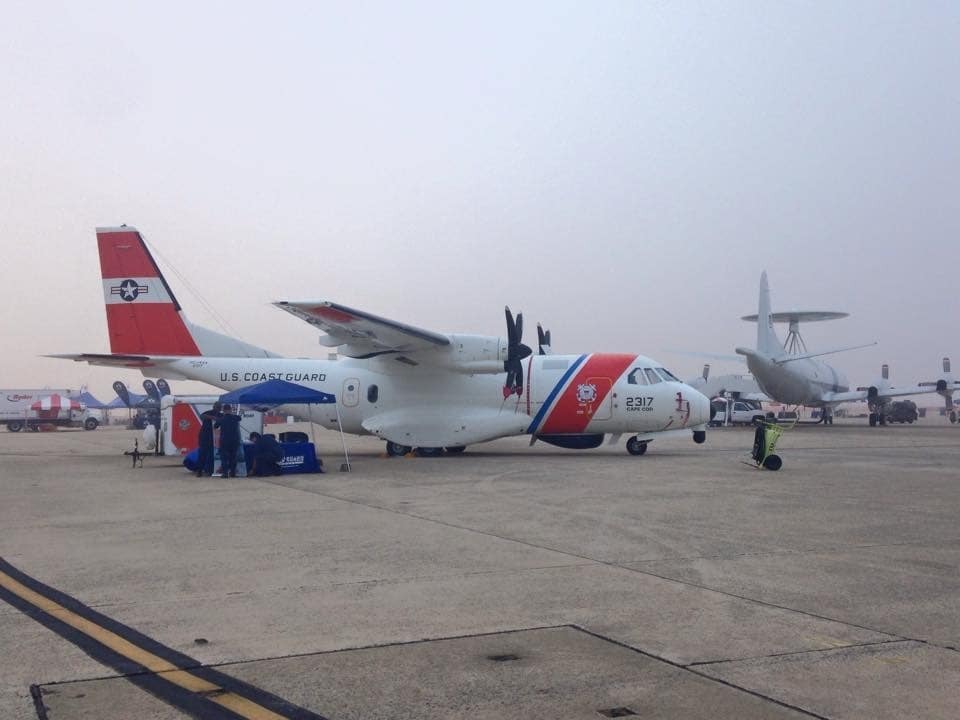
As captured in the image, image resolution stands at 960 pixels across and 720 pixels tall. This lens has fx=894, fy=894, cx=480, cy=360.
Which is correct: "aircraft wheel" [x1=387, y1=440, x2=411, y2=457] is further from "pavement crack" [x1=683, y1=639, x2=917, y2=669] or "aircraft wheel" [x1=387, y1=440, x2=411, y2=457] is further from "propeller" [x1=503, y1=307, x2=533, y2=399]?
"pavement crack" [x1=683, y1=639, x2=917, y2=669]

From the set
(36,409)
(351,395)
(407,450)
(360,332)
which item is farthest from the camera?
(36,409)

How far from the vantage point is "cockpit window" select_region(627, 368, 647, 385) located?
2298cm

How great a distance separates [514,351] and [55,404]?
5367 cm

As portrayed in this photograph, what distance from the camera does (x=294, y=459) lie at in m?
19.2

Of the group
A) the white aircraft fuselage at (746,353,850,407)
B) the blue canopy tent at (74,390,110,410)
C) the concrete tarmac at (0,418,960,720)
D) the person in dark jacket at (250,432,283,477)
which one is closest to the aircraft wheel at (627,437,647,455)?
the concrete tarmac at (0,418,960,720)

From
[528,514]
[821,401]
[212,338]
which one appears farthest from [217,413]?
[821,401]

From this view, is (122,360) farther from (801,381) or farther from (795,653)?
(801,381)

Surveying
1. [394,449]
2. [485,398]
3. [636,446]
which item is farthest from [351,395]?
[636,446]

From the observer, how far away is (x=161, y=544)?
32.1 ft

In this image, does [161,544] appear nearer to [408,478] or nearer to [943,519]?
[408,478]

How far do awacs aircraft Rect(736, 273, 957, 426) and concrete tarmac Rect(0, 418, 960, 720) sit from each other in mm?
31607

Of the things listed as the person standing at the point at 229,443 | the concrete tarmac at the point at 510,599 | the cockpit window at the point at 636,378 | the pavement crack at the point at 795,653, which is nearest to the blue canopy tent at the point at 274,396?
the person standing at the point at 229,443

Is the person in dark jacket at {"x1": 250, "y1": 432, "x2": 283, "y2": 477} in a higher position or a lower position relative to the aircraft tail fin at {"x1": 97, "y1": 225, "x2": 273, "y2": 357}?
lower

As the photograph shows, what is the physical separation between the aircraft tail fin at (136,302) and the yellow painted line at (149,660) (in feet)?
58.7
